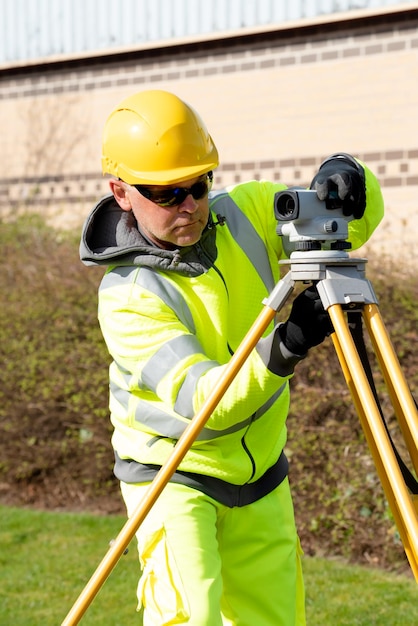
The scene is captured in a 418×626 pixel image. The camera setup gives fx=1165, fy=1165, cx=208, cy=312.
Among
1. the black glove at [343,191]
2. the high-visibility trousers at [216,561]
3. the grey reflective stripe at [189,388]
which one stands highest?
the black glove at [343,191]

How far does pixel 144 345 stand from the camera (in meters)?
3.50

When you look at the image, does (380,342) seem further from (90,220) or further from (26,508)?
(26,508)

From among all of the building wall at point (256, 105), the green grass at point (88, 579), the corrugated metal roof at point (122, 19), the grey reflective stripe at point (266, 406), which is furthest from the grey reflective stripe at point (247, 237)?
the corrugated metal roof at point (122, 19)

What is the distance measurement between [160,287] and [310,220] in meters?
0.69

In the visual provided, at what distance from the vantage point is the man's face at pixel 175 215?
11.7 ft

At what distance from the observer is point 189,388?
131 inches

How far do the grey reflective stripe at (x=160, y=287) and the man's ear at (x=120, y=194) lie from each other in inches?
8.6

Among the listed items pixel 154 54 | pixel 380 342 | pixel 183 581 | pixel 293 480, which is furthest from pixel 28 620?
pixel 154 54

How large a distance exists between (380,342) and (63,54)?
750cm

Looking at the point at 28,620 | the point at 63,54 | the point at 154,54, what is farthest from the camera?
the point at 63,54

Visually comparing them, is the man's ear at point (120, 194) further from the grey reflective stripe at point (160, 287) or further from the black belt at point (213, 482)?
the black belt at point (213, 482)

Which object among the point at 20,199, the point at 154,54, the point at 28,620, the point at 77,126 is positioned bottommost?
the point at 28,620

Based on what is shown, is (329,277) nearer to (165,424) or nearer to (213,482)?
(165,424)

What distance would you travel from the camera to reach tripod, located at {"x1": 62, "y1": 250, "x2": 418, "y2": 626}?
2918mm
